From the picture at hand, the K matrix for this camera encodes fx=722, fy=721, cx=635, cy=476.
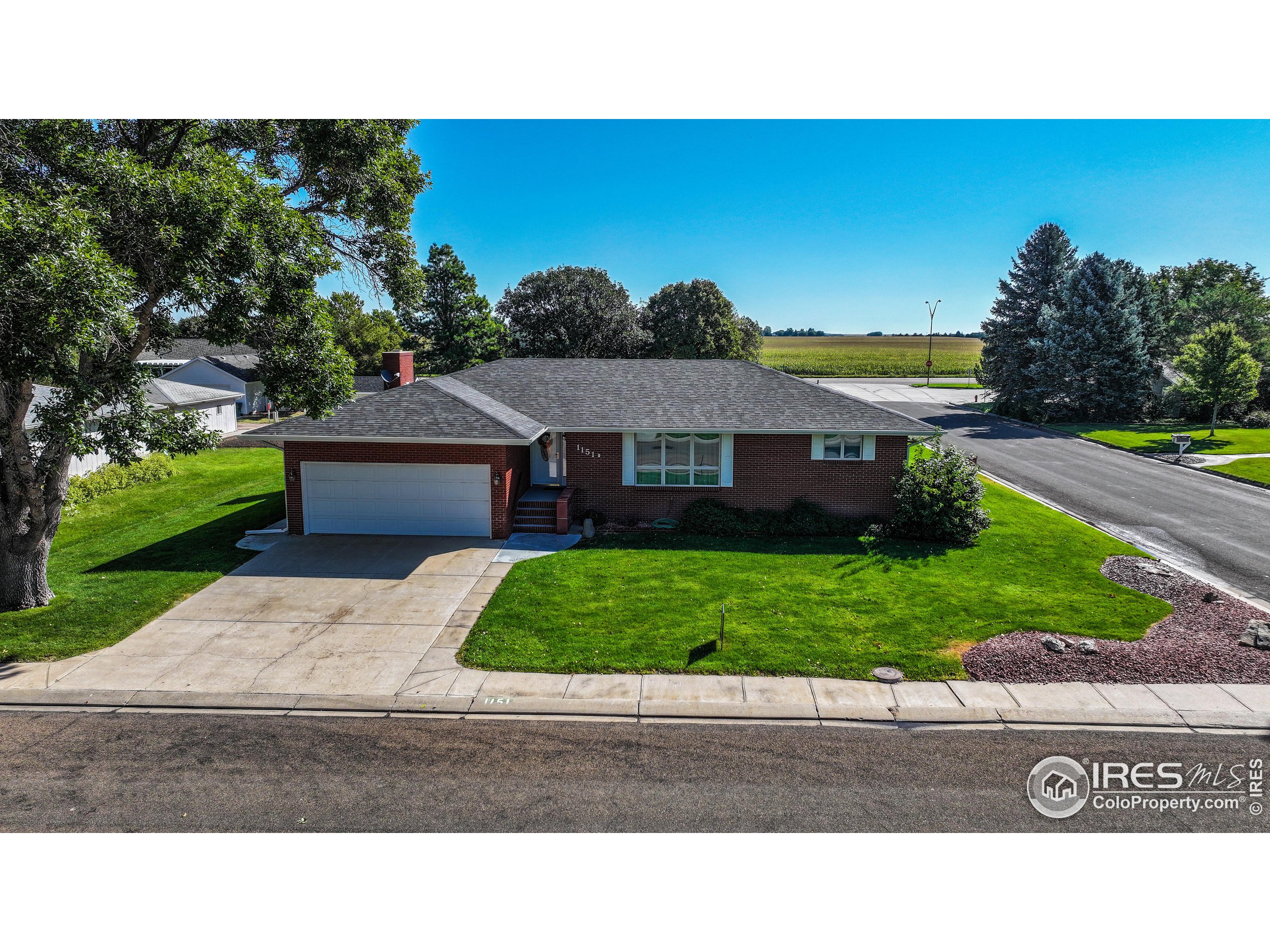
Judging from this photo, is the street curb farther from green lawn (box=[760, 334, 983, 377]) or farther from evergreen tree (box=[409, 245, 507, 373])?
green lawn (box=[760, 334, 983, 377])

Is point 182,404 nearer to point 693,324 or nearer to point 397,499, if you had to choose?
point 397,499

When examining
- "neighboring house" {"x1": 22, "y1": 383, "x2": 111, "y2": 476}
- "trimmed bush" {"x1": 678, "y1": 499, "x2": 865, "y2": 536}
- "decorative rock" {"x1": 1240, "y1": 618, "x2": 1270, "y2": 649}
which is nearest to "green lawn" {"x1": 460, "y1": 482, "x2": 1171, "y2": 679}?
"trimmed bush" {"x1": 678, "y1": 499, "x2": 865, "y2": 536}

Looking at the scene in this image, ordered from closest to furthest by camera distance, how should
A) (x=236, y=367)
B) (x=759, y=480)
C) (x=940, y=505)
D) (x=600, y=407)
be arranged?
(x=940, y=505) → (x=759, y=480) → (x=600, y=407) → (x=236, y=367)

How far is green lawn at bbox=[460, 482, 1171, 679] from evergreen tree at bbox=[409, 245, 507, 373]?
39.4 meters

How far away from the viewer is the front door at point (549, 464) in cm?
2138

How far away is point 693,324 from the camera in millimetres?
56844

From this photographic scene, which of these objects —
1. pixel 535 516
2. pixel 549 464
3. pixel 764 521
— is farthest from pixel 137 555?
pixel 764 521

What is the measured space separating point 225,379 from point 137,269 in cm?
3853

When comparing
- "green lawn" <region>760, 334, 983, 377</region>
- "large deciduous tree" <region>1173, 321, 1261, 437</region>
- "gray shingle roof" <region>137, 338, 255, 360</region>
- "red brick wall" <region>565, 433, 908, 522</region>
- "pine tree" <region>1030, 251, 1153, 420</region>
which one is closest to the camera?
"red brick wall" <region>565, 433, 908, 522</region>

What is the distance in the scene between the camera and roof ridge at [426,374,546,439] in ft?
59.4

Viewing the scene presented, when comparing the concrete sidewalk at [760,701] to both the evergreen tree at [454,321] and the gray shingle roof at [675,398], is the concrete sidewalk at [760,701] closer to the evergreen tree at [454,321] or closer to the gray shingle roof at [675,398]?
the gray shingle roof at [675,398]

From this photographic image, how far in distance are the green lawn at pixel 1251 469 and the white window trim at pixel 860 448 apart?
1635 centimetres

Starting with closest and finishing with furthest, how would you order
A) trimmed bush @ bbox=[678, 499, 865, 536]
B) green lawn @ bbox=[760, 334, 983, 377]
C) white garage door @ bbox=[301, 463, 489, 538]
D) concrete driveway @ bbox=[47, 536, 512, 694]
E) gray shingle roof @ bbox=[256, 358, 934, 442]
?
concrete driveway @ bbox=[47, 536, 512, 694]
gray shingle roof @ bbox=[256, 358, 934, 442]
white garage door @ bbox=[301, 463, 489, 538]
trimmed bush @ bbox=[678, 499, 865, 536]
green lawn @ bbox=[760, 334, 983, 377]

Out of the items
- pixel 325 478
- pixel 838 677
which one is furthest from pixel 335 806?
pixel 325 478
